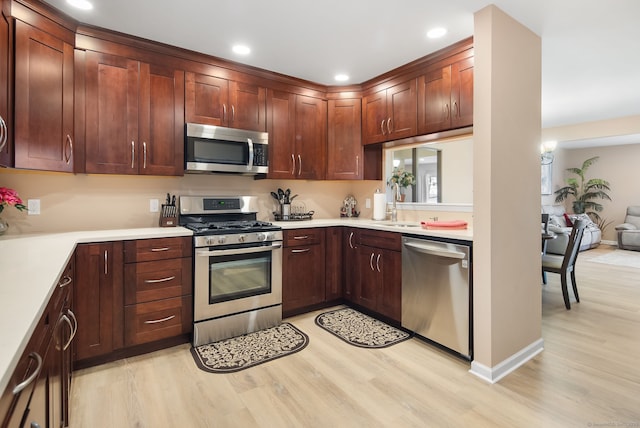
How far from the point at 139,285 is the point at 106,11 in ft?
6.35

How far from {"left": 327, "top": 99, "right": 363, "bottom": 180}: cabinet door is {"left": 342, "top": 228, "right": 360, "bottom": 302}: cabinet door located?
0.73 meters

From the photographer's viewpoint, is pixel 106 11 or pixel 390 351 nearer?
pixel 106 11

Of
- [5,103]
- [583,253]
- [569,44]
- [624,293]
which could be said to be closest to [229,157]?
[5,103]

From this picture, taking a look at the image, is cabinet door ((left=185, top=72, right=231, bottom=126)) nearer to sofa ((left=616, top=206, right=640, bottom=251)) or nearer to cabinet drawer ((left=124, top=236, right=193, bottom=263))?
cabinet drawer ((left=124, top=236, right=193, bottom=263))

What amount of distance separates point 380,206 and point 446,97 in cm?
142

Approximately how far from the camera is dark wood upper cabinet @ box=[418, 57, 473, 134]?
8.77 ft

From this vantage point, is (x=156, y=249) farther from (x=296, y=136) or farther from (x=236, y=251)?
(x=296, y=136)

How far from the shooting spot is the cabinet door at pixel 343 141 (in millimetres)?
3834

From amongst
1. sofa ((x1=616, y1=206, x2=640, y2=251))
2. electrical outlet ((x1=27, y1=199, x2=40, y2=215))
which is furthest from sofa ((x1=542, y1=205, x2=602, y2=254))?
electrical outlet ((x1=27, y1=199, x2=40, y2=215))

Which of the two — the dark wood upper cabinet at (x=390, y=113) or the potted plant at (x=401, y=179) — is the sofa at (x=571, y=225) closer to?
the potted plant at (x=401, y=179)

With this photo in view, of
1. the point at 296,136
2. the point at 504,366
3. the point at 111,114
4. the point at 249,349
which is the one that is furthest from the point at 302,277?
the point at 111,114

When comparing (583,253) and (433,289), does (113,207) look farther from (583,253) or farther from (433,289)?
(583,253)

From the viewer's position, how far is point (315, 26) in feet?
8.27

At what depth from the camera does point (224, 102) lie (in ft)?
10.4
